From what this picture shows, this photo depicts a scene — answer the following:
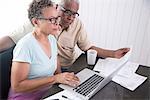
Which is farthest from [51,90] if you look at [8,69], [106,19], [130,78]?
[106,19]

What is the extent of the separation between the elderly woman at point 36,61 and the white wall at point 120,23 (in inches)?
47.5

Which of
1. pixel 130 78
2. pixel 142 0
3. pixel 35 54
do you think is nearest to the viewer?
pixel 35 54

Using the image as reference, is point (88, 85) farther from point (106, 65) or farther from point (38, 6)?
point (38, 6)

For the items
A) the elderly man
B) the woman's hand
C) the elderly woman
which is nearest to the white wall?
the elderly man

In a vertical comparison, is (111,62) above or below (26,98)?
above

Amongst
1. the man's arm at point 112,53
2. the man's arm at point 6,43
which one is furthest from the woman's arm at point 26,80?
the man's arm at point 112,53

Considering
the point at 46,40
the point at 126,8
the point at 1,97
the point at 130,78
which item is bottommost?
the point at 1,97

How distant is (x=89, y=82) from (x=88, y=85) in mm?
40

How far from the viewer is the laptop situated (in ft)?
4.21

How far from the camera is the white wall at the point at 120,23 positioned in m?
2.52

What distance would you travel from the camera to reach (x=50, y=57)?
1.52m

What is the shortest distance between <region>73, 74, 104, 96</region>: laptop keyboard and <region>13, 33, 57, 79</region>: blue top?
257mm

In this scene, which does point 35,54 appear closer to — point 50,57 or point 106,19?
point 50,57

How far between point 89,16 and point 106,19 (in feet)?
0.63
